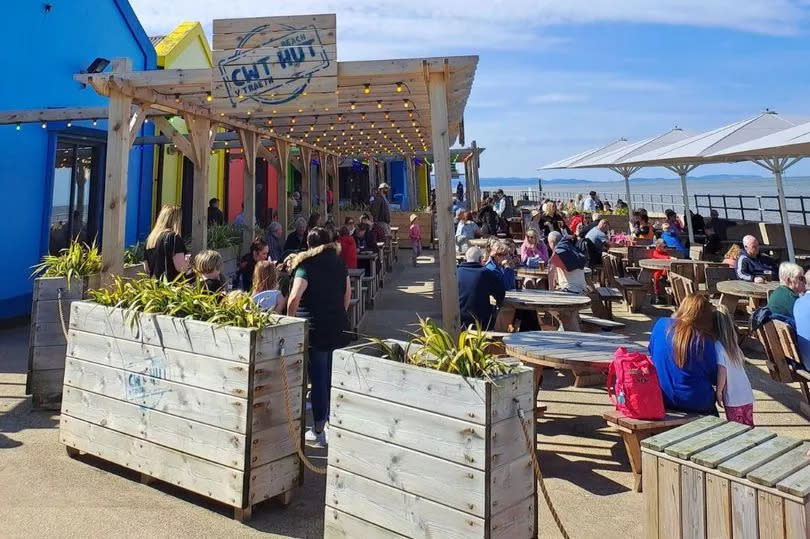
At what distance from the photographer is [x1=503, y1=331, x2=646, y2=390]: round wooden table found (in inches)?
149

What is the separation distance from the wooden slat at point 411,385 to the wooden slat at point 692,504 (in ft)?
2.67

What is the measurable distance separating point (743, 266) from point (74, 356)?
7538mm

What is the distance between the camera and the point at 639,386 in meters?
3.31

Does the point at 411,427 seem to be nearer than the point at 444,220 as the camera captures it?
Yes

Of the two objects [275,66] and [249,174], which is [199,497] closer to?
[275,66]

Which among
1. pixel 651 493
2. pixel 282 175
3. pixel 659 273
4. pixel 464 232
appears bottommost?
pixel 651 493

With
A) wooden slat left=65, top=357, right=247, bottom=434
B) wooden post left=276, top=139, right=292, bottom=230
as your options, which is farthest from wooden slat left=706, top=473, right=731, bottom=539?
wooden post left=276, top=139, right=292, bottom=230

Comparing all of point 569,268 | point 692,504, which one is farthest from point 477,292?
point 692,504

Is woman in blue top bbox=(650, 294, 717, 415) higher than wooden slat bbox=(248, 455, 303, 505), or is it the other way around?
woman in blue top bbox=(650, 294, 717, 415)

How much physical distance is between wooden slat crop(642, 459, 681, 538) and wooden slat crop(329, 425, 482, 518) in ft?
1.79

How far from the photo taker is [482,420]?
7.41ft

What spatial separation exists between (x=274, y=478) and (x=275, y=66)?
386 cm

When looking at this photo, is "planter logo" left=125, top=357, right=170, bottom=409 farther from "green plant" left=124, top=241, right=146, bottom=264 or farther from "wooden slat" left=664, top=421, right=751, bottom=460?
"green plant" left=124, top=241, right=146, bottom=264

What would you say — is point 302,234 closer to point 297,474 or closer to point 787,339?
point 297,474
